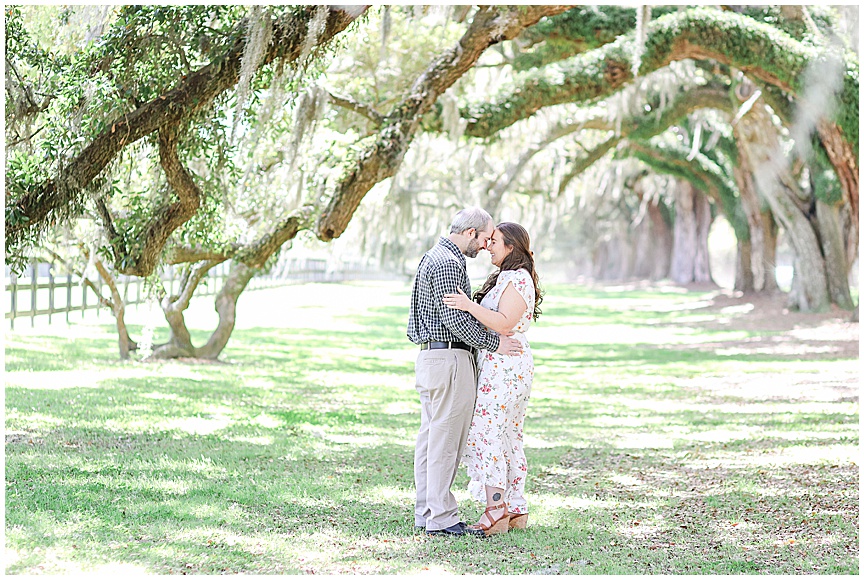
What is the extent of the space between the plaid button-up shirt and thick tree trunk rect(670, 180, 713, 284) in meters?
31.3

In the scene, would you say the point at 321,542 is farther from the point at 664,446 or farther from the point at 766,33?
the point at 766,33

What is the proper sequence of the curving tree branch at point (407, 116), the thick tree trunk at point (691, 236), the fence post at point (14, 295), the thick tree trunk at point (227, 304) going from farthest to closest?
the thick tree trunk at point (691, 236) < the fence post at point (14, 295) < the thick tree trunk at point (227, 304) < the curving tree branch at point (407, 116)

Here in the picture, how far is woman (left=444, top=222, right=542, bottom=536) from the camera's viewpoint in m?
4.65

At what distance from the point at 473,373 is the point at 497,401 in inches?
6.8

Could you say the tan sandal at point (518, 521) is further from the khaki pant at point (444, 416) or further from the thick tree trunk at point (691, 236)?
the thick tree trunk at point (691, 236)

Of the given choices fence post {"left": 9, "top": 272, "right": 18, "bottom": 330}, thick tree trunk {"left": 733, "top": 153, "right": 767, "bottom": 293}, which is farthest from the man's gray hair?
thick tree trunk {"left": 733, "top": 153, "right": 767, "bottom": 293}

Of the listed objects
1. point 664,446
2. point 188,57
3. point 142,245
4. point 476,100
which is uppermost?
point 476,100

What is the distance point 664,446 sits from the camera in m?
7.28

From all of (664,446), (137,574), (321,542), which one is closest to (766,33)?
(664,446)

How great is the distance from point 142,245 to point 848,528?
4.60 meters

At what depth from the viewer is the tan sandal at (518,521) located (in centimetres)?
477

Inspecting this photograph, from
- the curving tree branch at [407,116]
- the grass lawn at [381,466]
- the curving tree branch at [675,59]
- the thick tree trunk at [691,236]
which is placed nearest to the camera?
the grass lawn at [381,466]

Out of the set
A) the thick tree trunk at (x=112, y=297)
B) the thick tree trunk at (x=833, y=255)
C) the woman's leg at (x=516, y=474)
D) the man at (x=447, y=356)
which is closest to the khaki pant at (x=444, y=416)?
the man at (x=447, y=356)

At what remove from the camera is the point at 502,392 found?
4656mm
